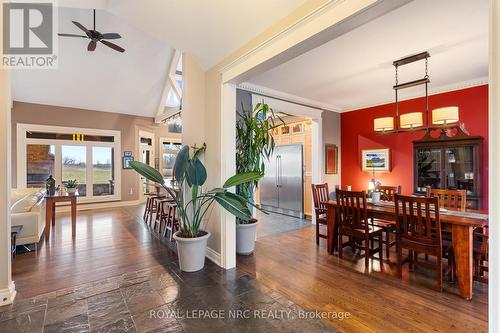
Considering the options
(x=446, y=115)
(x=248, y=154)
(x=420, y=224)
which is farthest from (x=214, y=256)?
(x=446, y=115)

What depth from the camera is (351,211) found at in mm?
3305

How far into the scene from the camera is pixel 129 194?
789 cm

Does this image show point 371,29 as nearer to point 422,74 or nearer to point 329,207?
point 422,74

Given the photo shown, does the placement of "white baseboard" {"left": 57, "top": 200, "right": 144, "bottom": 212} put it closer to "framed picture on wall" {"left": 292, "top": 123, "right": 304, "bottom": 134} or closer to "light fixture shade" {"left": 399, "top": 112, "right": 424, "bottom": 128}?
"framed picture on wall" {"left": 292, "top": 123, "right": 304, "bottom": 134}

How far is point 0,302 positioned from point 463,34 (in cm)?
545

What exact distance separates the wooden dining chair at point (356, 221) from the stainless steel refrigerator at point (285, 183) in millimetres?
2522

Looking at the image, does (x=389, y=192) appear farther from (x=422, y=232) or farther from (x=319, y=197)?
(x=422, y=232)

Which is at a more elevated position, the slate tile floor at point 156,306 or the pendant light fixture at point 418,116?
the pendant light fixture at point 418,116

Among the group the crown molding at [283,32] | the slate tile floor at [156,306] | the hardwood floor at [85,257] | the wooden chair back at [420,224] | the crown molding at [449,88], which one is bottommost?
the slate tile floor at [156,306]

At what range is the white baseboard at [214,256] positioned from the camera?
3.15 meters

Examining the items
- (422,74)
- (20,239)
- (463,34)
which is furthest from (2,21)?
(422,74)

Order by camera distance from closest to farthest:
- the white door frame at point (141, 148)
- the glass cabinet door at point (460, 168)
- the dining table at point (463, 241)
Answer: the dining table at point (463, 241) < the glass cabinet door at point (460, 168) < the white door frame at point (141, 148)

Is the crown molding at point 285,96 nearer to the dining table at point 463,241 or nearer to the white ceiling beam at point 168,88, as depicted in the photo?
the white ceiling beam at point 168,88

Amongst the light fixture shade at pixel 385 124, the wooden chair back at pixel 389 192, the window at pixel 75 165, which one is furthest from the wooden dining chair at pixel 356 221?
the window at pixel 75 165
